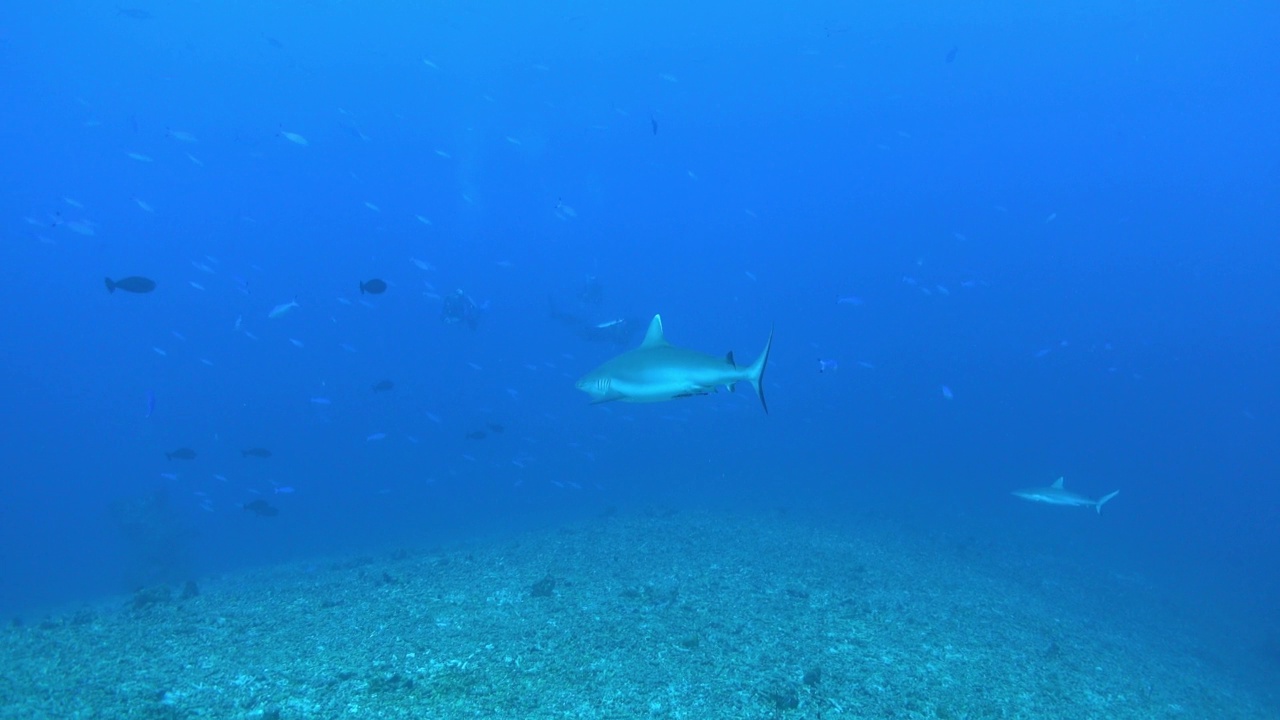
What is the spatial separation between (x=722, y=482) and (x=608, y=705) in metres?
36.4

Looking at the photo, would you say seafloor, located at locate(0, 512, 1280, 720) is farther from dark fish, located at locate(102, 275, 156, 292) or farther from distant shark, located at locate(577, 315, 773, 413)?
dark fish, located at locate(102, 275, 156, 292)

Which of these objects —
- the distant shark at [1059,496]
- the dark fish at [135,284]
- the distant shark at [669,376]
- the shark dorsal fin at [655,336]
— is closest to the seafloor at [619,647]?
the distant shark at [1059,496]

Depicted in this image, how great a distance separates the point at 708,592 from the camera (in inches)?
405

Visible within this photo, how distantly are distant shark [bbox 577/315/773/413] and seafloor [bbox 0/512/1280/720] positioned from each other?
10.4 ft

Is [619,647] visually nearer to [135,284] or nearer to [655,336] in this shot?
[655,336]

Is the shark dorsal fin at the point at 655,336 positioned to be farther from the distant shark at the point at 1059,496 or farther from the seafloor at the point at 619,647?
the distant shark at the point at 1059,496

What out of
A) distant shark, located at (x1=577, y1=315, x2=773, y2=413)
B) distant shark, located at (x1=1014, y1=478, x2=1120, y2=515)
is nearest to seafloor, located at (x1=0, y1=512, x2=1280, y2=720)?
distant shark, located at (x1=1014, y1=478, x2=1120, y2=515)

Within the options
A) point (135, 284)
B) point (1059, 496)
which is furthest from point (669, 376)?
point (135, 284)

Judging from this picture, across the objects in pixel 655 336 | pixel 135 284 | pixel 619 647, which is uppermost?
pixel 655 336

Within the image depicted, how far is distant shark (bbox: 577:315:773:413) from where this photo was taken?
6.47 meters

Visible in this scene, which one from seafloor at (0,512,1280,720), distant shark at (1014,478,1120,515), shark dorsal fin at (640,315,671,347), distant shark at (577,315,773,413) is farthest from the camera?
distant shark at (1014,478,1120,515)

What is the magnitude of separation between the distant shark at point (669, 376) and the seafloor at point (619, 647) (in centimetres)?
316

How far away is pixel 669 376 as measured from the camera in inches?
256

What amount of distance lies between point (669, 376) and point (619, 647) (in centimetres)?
362
